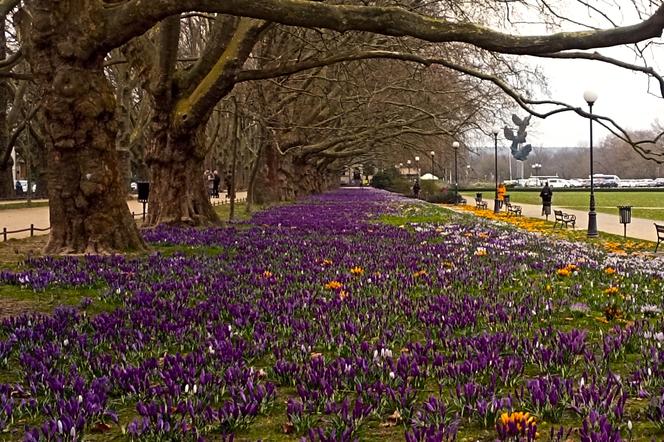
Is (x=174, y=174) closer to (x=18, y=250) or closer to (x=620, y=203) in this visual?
(x=18, y=250)

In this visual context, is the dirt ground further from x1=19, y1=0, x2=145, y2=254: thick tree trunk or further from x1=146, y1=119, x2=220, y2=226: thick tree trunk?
x1=146, y1=119, x2=220, y2=226: thick tree trunk

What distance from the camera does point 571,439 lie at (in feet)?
9.48

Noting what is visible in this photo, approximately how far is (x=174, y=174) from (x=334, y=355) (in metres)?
12.3

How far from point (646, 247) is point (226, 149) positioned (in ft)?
161

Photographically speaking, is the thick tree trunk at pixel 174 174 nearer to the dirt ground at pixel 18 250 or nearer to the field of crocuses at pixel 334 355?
the dirt ground at pixel 18 250

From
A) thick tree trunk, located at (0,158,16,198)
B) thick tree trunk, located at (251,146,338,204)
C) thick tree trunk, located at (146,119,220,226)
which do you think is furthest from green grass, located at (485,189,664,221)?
thick tree trunk, located at (0,158,16,198)

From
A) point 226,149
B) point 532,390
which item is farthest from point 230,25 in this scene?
point 226,149

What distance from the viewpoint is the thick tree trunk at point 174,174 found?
51.1ft

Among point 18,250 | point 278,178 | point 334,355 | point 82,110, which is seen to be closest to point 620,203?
point 278,178

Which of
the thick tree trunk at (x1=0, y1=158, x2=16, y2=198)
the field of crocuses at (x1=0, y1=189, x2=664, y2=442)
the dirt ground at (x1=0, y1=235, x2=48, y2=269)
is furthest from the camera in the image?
the thick tree trunk at (x1=0, y1=158, x2=16, y2=198)

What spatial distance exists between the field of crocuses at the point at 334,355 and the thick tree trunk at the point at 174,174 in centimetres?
738

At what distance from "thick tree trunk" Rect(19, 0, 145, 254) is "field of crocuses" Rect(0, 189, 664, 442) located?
174 cm

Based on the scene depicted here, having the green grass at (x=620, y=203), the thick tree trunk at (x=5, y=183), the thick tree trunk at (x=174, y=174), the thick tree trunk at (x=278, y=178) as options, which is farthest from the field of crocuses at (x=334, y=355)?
the thick tree trunk at (x=5, y=183)

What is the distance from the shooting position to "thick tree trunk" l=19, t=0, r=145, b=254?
31.6 ft
